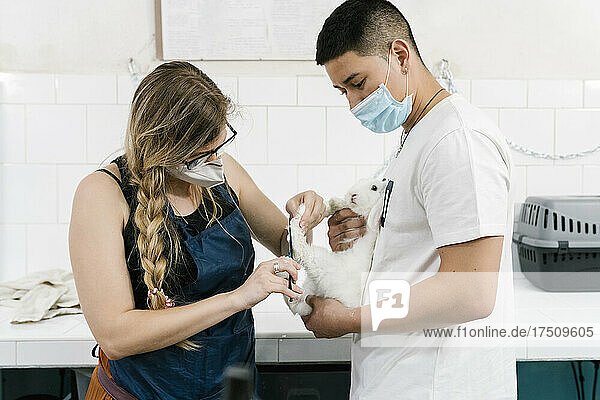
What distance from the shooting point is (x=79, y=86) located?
72.4 inches

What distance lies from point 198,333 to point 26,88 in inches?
43.0

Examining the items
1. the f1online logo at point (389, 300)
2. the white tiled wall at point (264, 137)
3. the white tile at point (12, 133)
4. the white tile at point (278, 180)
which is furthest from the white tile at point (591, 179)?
the white tile at point (12, 133)

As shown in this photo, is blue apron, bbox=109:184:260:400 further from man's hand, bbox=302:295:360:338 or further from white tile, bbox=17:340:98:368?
white tile, bbox=17:340:98:368

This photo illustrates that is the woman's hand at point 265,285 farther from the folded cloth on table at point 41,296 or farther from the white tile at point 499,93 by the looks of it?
the white tile at point 499,93

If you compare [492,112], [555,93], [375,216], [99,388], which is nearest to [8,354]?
[99,388]

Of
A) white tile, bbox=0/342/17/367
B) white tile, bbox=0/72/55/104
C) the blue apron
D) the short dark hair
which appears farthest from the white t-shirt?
white tile, bbox=0/72/55/104

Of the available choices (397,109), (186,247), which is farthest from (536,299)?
(186,247)

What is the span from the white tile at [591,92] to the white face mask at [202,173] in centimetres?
128

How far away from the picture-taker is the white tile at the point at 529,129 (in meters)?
1.90

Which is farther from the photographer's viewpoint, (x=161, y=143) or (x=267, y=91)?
(x=267, y=91)

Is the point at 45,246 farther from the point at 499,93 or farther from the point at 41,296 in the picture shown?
the point at 499,93

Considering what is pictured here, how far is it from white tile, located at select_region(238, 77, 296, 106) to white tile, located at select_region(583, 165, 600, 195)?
90 centimetres

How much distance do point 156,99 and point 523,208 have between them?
115 centimetres

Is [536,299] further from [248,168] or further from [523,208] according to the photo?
[248,168]
